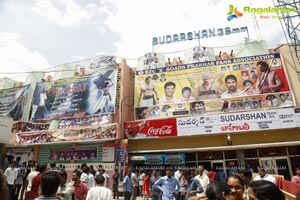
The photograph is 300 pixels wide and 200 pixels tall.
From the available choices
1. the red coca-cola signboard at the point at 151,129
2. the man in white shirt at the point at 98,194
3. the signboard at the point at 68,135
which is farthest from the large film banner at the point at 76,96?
the man in white shirt at the point at 98,194

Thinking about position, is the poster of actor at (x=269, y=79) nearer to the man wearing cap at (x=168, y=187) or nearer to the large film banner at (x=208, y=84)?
the large film banner at (x=208, y=84)

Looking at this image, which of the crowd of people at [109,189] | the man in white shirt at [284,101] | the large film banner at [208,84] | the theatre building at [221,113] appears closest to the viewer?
the crowd of people at [109,189]

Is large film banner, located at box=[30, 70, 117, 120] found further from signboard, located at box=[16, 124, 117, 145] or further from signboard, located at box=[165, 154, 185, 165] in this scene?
signboard, located at box=[165, 154, 185, 165]

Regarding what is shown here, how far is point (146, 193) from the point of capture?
1296 centimetres

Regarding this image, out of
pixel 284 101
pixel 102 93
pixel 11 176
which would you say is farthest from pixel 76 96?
pixel 284 101

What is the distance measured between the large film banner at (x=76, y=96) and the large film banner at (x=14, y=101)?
3.91 feet

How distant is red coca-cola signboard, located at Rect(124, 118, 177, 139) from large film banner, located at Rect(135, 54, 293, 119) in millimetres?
997

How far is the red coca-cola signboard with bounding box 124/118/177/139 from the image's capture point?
583 inches

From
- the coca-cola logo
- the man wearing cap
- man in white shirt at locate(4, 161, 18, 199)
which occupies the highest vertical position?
the coca-cola logo

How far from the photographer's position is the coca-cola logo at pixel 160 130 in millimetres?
14797

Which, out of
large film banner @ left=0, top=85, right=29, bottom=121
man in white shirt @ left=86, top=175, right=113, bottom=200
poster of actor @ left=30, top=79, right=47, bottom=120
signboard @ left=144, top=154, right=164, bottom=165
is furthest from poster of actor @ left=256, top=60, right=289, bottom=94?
large film banner @ left=0, top=85, right=29, bottom=121

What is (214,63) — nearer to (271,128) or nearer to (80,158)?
(271,128)

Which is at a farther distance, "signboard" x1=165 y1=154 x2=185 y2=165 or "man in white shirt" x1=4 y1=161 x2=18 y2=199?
"signboard" x1=165 y1=154 x2=185 y2=165

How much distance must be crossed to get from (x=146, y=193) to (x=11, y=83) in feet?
57.7
